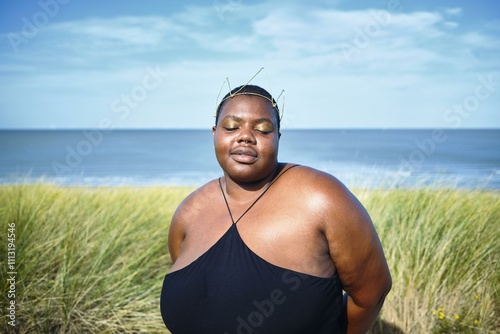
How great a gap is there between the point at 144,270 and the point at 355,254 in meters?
2.85

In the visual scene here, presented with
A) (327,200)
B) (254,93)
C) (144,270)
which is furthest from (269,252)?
(144,270)

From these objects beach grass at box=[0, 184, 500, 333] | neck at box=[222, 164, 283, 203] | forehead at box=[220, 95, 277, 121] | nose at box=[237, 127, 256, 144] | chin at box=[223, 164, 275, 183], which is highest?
forehead at box=[220, 95, 277, 121]

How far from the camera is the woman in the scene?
189 centimetres

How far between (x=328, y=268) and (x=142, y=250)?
2.97 metres

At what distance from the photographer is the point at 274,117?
83.7 inches

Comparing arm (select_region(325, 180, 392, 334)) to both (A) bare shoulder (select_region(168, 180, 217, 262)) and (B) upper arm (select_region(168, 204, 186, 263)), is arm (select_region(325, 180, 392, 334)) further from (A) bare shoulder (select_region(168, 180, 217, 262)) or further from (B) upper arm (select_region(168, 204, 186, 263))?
(B) upper arm (select_region(168, 204, 186, 263))

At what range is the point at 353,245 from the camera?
193 cm

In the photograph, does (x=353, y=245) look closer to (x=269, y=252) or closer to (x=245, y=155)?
(x=269, y=252)

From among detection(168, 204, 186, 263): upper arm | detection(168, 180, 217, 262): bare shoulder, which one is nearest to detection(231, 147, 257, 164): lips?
detection(168, 180, 217, 262): bare shoulder

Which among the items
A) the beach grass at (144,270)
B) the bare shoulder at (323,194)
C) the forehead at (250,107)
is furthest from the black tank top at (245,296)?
the beach grass at (144,270)

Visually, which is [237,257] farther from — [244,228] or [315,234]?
[315,234]

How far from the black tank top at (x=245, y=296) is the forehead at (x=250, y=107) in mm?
489

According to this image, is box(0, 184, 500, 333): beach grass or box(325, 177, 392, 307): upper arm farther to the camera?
box(0, 184, 500, 333): beach grass

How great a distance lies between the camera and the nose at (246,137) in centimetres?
201
